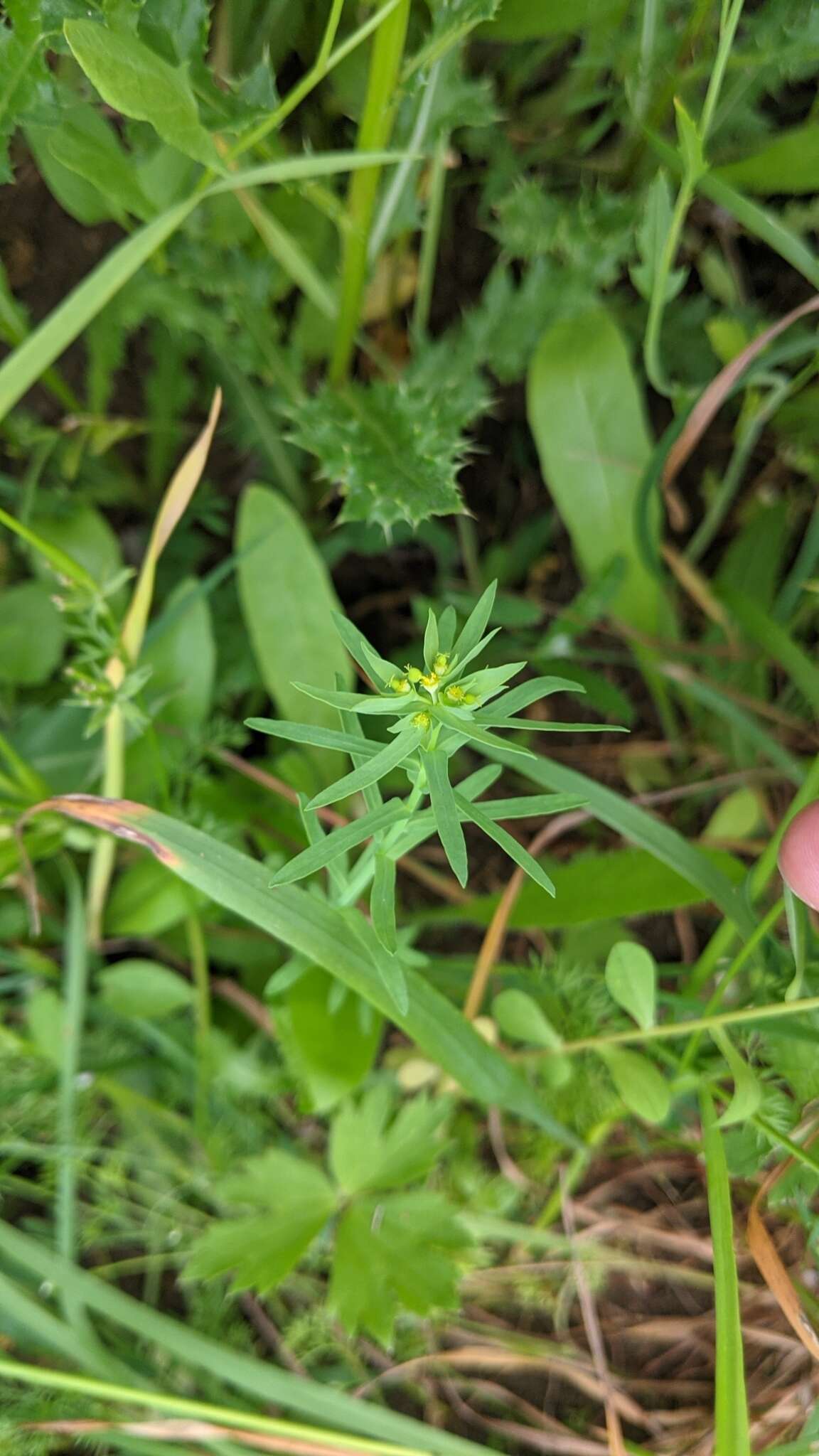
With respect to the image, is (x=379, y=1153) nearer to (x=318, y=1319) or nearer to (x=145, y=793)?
(x=318, y=1319)

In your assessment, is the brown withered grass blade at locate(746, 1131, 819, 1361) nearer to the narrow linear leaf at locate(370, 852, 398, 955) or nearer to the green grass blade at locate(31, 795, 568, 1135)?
the green grass blade at locate(31, 795, 568, 1135)

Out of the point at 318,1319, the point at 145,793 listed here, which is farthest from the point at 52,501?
the point at 318,1319

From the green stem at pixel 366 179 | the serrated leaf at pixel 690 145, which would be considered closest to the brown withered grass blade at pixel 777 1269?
the serrated leaf at pixel 690 145

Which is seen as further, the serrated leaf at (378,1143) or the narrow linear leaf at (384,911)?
the serrated leaf at (378,1143)

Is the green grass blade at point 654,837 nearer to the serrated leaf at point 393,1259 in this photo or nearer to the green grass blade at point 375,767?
the green grass blade at point 375,767

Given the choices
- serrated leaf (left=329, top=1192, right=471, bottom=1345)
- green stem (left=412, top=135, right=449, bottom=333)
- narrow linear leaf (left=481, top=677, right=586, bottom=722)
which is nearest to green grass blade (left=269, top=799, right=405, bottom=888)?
narrow linear leaf (left=481, top=677, right=586, bottom=722)

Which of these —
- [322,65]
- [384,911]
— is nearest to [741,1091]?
[384,911]
